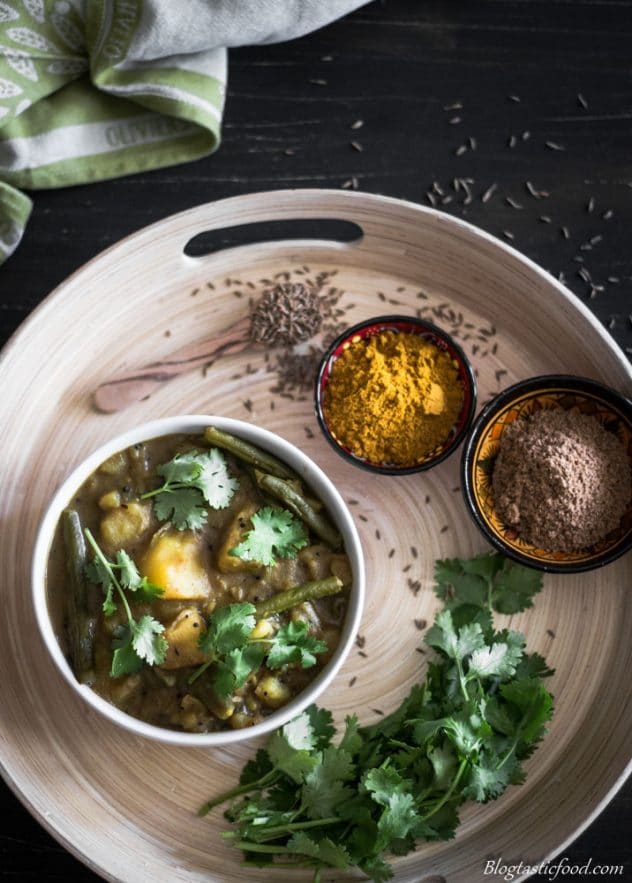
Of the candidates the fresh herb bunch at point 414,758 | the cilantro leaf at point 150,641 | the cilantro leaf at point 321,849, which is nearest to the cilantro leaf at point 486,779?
the fresh herb bunch at point 414,758

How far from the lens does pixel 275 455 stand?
2.94 metres

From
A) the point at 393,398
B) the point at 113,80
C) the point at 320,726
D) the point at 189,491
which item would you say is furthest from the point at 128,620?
the point at 113,80

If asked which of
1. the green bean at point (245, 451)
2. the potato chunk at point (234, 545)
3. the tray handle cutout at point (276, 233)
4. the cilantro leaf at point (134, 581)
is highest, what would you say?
the tray handle cutout at point (276, 233)

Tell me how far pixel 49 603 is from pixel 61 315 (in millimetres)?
1018

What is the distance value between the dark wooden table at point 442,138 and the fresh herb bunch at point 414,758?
1277 mm

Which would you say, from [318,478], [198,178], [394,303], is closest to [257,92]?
[198,178]

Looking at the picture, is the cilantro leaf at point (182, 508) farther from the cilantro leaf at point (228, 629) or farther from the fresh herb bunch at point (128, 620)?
the cilantro leaf at point (228, 629)

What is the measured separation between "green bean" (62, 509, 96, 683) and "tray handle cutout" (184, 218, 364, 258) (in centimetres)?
116

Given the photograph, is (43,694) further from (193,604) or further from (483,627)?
(483,627)

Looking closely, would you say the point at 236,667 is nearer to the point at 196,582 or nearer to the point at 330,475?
the point at 196,582

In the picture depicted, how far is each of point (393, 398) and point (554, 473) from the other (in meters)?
0.59

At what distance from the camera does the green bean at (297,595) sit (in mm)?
2812

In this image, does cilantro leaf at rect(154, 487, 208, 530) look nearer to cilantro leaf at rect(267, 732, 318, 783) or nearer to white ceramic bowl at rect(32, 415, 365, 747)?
white ceramic bowl at rect(32, 415, 365, 747)

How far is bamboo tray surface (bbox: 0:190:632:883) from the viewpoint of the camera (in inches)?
122
